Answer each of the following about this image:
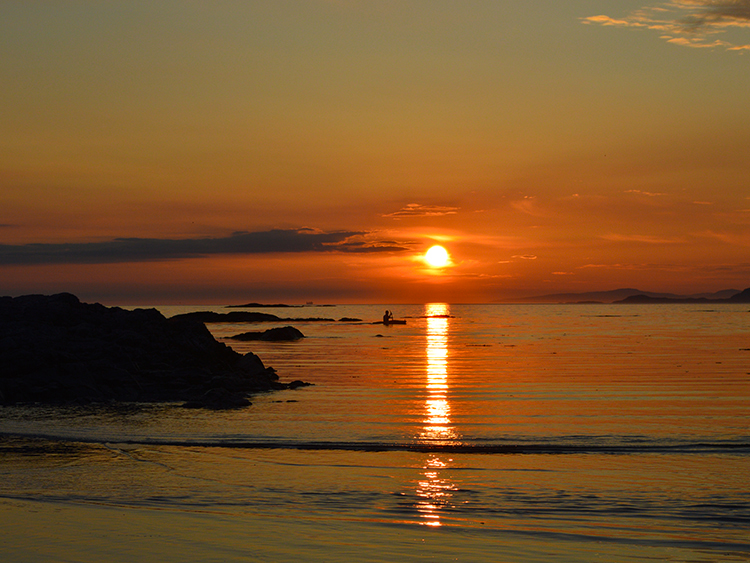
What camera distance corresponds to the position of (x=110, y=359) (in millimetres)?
26000

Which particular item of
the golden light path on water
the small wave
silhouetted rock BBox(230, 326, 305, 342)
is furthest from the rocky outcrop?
silhouetted rock BBox(230, 326, 305, 342)

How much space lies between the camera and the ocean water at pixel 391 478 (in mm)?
8672

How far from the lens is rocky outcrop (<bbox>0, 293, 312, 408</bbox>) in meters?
23.1

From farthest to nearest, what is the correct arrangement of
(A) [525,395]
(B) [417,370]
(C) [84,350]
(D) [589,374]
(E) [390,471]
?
(B) [417,370]
(D) [589,374]
(C) [84,350]
(A) [525,395]
(E) [390,471]

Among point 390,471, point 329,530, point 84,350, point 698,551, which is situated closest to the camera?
point 698,551

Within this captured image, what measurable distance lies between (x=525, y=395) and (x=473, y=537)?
49.4ft

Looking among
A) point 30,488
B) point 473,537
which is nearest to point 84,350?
point 30,488

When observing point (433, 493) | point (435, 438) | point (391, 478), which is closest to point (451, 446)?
point (435, 438)

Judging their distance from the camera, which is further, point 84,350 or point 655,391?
point 84,350

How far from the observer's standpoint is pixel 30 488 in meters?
11.4

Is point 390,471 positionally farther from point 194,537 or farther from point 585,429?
point 585,429

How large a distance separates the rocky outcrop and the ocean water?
202cm

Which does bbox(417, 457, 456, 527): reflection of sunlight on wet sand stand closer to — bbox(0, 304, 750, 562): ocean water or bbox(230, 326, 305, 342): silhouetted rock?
bbox(0, 304, 750, 562): ocean water

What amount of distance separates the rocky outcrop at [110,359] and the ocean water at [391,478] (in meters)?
2.02
